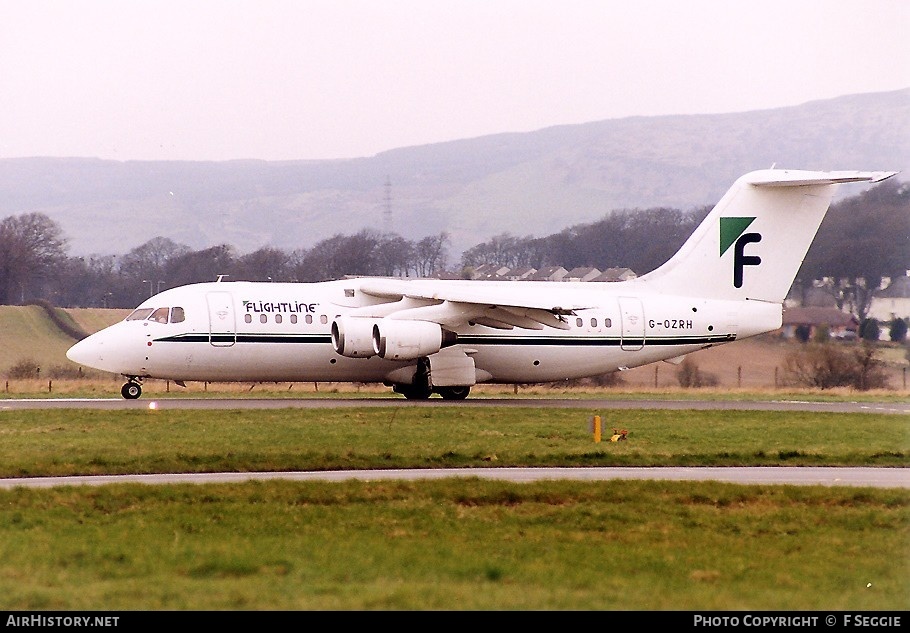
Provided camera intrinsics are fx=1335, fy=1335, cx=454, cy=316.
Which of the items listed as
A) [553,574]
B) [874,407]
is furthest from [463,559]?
[874,407]

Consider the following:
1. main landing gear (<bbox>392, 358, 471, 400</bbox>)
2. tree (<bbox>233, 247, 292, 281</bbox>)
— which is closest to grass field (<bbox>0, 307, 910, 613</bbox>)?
main landing gear (<bbox>392, 358, 471, 400</bbox>)

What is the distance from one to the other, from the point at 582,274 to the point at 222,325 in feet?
155

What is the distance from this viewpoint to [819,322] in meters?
53.9

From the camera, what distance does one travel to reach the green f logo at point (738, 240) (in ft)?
127

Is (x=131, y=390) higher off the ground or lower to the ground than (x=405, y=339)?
lower

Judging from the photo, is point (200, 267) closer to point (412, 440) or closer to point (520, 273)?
point (520, 273)

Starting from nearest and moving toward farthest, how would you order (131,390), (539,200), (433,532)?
(433,532) → (131,390) → (539,200)

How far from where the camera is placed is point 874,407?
37.5 m

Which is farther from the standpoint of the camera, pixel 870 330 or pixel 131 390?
pixel 870 330

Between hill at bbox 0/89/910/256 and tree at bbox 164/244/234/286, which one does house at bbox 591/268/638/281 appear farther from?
hill at bbox 0/89/910/256

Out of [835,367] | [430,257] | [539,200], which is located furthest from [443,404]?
[539,200]

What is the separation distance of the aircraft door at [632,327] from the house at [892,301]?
681 inches

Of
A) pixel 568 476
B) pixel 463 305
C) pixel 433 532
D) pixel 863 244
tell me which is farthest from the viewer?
pixel 863 244
